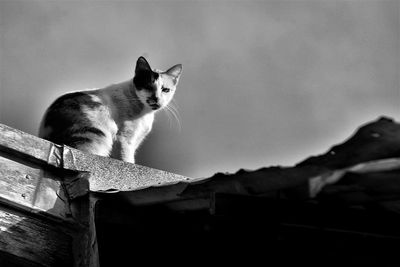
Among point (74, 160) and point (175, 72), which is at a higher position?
point (175, 72)

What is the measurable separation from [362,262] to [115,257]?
1045mm

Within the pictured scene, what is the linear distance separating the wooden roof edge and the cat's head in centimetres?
332

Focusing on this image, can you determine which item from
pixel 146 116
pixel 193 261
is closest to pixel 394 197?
pixel 193 261

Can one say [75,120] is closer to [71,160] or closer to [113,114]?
[113,114]

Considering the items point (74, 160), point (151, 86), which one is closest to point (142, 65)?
point (151, 86)

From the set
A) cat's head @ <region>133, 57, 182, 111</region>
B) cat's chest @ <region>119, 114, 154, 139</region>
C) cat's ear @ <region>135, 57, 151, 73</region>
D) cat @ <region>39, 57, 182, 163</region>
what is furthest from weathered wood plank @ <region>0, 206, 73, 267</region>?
cat's ear @ <region>135, 57, 151, 73</region>

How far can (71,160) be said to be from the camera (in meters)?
2.98

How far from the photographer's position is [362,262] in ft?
6.46

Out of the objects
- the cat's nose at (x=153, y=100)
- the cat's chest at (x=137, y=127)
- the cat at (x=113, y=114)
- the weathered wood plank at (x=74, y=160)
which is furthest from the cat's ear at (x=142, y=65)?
the weathered wood plank at (x=74, y=160)

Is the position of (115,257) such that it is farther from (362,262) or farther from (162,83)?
(162,83)

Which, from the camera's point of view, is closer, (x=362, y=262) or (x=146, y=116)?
(x=362, y=262)

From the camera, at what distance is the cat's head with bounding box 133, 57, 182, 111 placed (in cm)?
652

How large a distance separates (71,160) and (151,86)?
3656 millimetres

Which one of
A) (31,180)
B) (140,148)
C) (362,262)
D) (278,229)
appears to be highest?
(140,148)
